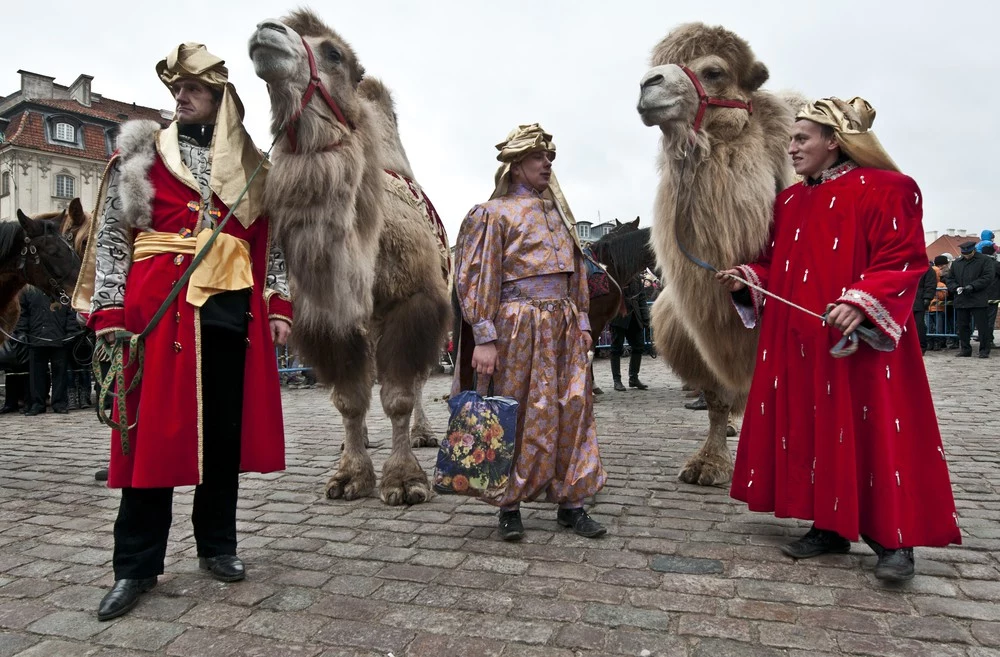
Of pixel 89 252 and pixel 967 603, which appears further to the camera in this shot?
pixel 89 252

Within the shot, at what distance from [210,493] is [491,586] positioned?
1301 mm

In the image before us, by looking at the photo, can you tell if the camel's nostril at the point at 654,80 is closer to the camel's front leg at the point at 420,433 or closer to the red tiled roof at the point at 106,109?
the camel's front leg at the point at 420,433

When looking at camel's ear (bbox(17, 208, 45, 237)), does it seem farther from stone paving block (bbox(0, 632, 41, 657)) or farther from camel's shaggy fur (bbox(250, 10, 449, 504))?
stone paving block (bbox(0, 632, 41, 657))

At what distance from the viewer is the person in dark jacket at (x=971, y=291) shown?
13.5 metres

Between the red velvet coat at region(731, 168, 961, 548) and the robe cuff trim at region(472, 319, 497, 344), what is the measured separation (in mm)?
1356

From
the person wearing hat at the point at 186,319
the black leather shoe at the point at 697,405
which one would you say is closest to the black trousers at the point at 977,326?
the black leather shoe at the point at 697,405

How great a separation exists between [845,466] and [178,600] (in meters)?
2.84

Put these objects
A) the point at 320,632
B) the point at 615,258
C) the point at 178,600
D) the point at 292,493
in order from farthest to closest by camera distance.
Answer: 1. the point at 615,258
2. the point at 292,493
3. the point at 178,600
4. the point at 320,632

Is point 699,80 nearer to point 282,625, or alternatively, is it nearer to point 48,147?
point 282,625

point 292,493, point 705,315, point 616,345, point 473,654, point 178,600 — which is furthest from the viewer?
point 616,345

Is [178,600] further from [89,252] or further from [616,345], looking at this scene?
[616,345]

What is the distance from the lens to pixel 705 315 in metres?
4.10

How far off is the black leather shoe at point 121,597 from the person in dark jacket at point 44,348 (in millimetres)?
8109

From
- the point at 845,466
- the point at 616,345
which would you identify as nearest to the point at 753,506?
the point at 845,466
